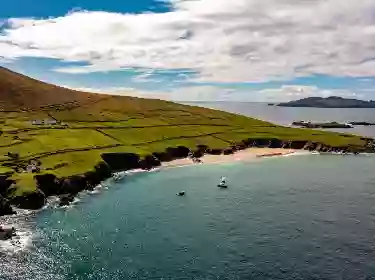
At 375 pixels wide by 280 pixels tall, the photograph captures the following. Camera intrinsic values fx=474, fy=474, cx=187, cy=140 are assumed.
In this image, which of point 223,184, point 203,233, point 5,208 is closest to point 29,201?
point 5,208

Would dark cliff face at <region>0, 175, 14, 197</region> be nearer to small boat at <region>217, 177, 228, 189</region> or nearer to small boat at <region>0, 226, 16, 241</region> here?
small boat at <region>0, 226, 16, 241</region>

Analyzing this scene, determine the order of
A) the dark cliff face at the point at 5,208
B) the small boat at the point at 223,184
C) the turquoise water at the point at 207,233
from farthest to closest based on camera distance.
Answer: the small boat at the point at 223,184 < the dark cliff face at the point at 5,208 < the turquoise water at the point at 207,233

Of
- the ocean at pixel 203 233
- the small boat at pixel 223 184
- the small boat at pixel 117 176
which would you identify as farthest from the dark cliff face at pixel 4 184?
the small boat at pixel 223 184

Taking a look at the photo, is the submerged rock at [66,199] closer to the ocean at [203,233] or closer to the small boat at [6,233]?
the ocean at [203,233]

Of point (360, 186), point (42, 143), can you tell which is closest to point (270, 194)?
point (360, 186)

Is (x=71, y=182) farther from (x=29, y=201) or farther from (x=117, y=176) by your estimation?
(x=117, y=176)

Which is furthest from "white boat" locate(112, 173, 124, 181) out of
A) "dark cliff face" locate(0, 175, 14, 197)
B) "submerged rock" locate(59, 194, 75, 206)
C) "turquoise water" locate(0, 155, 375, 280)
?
"dark cliff face" locate(0, 175, 14, 197)

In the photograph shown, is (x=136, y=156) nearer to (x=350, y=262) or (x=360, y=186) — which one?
(x=360, y=186)
